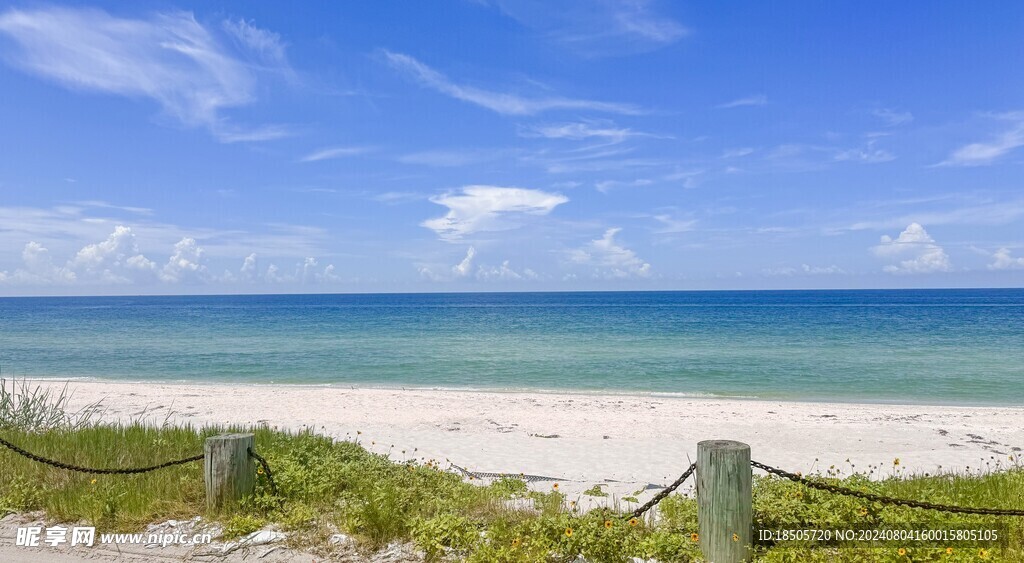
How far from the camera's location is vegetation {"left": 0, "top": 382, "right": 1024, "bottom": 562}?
16.1 feet

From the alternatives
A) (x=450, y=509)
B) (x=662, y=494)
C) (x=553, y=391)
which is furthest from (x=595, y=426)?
(x=662, y=494)

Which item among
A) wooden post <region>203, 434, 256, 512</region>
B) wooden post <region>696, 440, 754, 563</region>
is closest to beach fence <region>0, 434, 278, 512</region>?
wooden post <region>203, 434, 256, 512</region>

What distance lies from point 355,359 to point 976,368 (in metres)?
29.7

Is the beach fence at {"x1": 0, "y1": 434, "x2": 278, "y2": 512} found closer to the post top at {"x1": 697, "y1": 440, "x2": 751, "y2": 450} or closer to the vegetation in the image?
the vegetation

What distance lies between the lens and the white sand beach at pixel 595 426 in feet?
36.8

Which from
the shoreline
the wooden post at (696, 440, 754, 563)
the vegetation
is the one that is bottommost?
the shoreline

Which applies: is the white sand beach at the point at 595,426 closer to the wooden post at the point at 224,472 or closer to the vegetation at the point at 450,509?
the vegetation at the point at 450,509

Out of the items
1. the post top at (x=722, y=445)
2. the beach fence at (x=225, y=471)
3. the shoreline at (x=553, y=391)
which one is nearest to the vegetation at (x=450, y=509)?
the beach fence at (x=225, y=471)

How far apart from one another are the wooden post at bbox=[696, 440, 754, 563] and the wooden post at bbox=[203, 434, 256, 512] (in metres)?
4.32

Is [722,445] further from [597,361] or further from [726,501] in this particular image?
[597,361]

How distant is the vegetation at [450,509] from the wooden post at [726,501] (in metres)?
0.21

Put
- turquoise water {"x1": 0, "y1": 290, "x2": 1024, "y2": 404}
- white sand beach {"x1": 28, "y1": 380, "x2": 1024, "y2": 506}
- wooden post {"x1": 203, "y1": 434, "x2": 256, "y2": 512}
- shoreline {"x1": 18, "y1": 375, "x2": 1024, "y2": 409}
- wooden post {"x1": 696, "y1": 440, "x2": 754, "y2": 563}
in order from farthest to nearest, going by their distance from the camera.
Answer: turquoise water {"x1": 0, "y1": 290, "x2": 1024, "y2": 404}
shoreline {"x1": 18, "y1": 375, "x2": 1024, "y2": 409}
white sand beach {"x1": 28, "y1": 380, "x2": 1024, "y2": 506}
wooden post {"x1": 203, "y1": 434, "x2": 256, "y2": 512}
wooden post {"x1": 696, "y1": 440, "x2": 754, "y2": 563}

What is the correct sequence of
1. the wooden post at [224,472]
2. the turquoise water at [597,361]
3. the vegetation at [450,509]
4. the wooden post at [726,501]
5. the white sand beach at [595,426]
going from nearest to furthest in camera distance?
the wooden post at [726,501] → the vegetation at [450,509] → the wooden post at [224,472] → the white sand beach at [595,426] → the turquoise water at [597,361]

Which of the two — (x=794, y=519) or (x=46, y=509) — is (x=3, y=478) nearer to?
(x=46, y=509)
